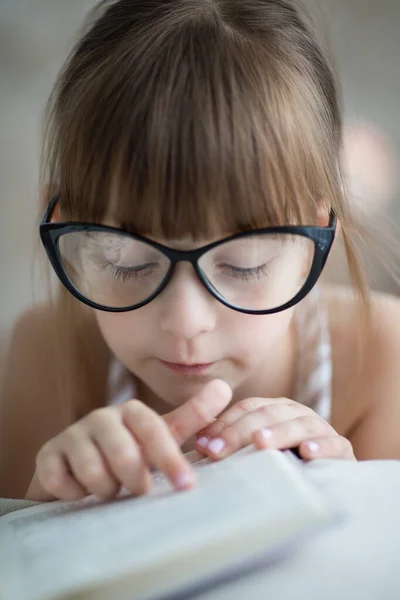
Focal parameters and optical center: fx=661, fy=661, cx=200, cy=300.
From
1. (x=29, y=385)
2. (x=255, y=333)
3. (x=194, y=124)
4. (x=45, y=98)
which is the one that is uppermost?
(x=45, y=98)

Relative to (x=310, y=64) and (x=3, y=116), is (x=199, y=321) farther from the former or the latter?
(x=3, y=116)

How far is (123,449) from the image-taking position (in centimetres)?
50

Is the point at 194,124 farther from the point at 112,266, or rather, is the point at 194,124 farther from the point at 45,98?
the point at 45,98

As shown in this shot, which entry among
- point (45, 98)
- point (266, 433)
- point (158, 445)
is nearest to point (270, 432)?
point (266, 433)

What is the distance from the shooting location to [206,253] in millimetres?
608

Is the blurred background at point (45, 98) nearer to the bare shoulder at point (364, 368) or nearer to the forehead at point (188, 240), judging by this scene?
the bare shoulder at point (364, 368)

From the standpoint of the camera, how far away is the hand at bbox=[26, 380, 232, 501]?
0.49 metres

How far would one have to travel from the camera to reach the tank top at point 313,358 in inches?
36.5

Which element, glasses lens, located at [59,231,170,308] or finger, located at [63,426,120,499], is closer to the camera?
finger, located at [63,426,120,499]

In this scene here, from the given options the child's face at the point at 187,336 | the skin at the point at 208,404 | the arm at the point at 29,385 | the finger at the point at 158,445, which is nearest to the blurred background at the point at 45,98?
the arm at the point at 29,385

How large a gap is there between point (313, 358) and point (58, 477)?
1.60ft

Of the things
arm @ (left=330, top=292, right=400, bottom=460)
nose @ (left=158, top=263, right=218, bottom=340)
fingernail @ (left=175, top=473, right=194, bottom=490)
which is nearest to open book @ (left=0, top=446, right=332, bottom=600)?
fingernail @ (left=175, top=473, right=194, bottom=490)

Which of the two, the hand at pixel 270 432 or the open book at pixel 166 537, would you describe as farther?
the hand at pixel 270 432

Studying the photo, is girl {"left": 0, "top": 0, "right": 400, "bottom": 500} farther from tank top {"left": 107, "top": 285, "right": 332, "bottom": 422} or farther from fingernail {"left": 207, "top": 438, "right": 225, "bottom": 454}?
tank top {"left": 107, "top": 285, "right": 332, "bottom": 422}
